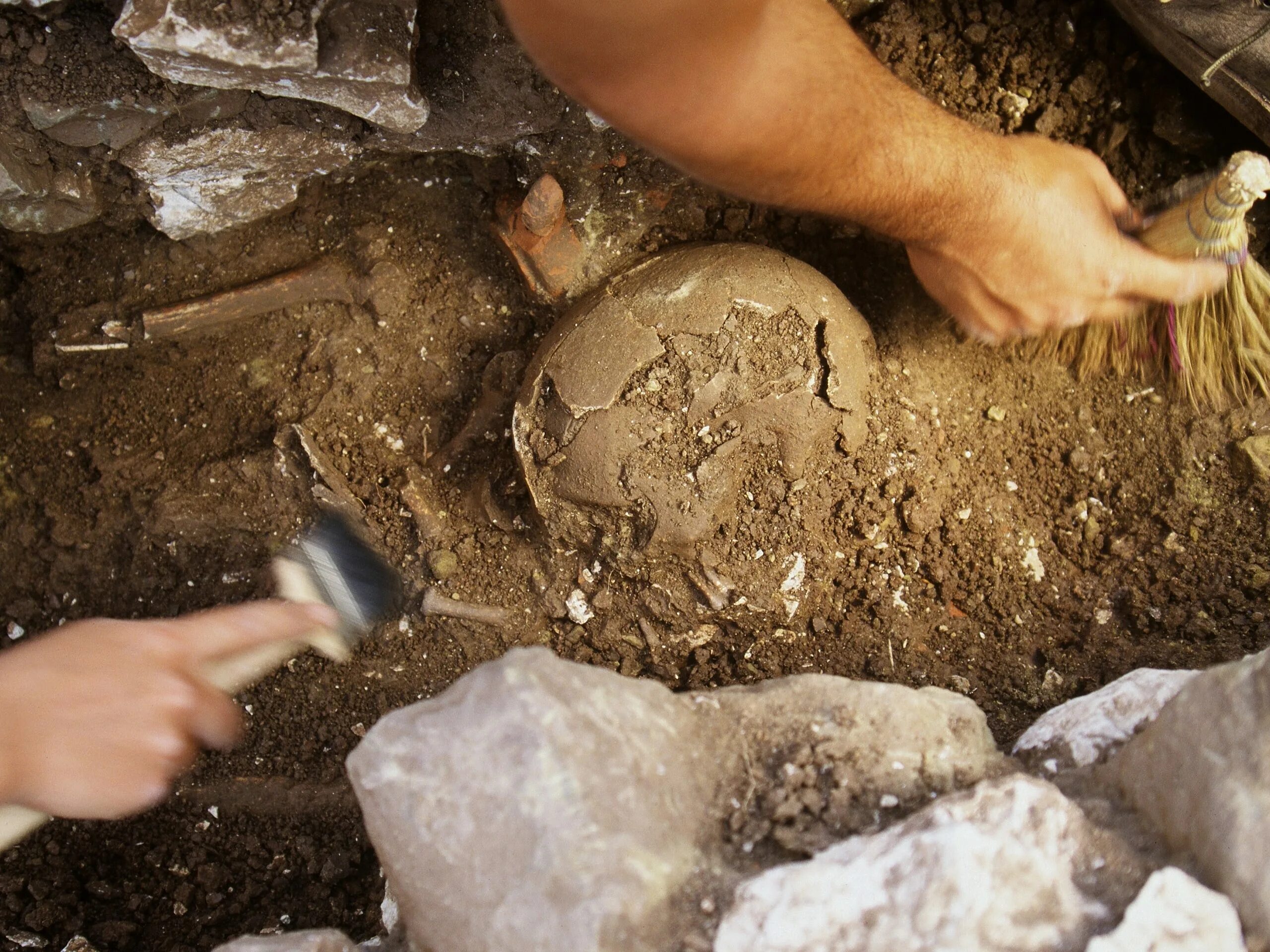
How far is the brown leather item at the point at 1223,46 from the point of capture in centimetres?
190

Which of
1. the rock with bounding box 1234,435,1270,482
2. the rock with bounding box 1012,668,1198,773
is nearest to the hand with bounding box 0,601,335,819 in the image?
the rock with bounding box 1012,668,1198,773

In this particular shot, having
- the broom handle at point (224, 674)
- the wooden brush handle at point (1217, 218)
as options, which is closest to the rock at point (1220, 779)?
the wooden brush handle at point (1217, 218)

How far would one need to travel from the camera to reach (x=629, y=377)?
1.88m

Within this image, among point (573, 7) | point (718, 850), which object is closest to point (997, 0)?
point (573, 7)

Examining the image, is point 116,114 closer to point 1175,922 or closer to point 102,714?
point 102,714

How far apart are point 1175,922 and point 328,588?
1484 millimetres

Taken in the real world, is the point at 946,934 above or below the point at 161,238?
above

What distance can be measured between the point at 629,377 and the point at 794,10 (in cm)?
71

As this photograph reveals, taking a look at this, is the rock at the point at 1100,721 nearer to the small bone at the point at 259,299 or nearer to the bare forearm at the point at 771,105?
the bare forearm at the point at 771,105

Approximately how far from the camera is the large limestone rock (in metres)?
1.19

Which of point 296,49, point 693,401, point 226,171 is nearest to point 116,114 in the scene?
point 226,171

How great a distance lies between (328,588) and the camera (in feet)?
6.15

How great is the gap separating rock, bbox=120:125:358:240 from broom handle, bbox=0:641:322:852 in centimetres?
107

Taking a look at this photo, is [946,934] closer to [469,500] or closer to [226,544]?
[469,500]
